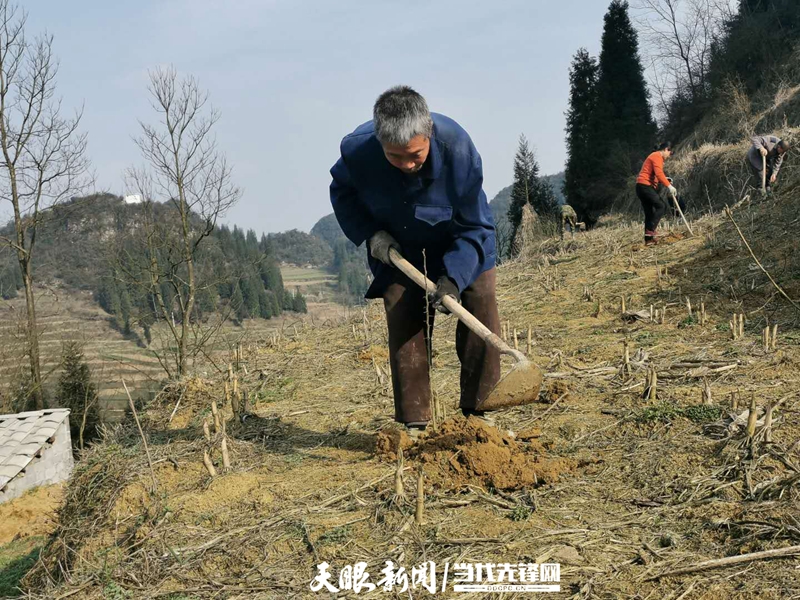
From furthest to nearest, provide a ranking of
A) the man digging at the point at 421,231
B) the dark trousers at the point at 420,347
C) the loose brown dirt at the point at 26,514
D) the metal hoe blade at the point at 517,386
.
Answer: the loose brown dirt at the point at 26,514 → the dark trousers at the point at 420,347 → the man digging at the point at 421,231 → the metal hoe blade at the point at 517,386

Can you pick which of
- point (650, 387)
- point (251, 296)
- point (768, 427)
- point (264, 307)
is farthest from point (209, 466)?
point (264, 307)

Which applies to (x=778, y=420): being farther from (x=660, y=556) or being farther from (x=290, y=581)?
(x=290, y=581)

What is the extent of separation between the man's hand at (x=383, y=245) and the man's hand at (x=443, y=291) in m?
0.36

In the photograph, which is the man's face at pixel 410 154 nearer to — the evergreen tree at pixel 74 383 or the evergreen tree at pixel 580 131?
the evergreen tree at pixel 74 383

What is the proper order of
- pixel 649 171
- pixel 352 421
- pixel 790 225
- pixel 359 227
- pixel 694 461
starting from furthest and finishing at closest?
pixel 649 171, pixel 790 225, pixel 352 421, pixel 359 227, pixel 694 461

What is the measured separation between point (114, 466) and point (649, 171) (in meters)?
9.95

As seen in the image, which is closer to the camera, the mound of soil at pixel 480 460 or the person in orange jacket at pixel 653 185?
the mound of soil at pixel 480 460

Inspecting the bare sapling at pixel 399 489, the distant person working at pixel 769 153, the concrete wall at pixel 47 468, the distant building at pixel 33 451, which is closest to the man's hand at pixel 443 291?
the bare sapling at pixel 399 489

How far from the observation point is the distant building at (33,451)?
12.1 meters

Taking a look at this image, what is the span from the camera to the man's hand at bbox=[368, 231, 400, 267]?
150 inches

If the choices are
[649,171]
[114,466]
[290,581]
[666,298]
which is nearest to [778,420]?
[290,581]

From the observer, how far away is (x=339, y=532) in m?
2.94

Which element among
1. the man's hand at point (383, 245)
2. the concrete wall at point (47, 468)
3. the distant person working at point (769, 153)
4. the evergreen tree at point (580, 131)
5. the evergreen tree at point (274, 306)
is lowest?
the concrete wall at point (47, 468)

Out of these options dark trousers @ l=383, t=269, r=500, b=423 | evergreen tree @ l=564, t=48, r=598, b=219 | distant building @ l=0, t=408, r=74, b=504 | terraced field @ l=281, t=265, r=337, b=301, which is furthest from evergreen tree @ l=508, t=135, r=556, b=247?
terraced field @ l=281, t=265, r=337, b=301
